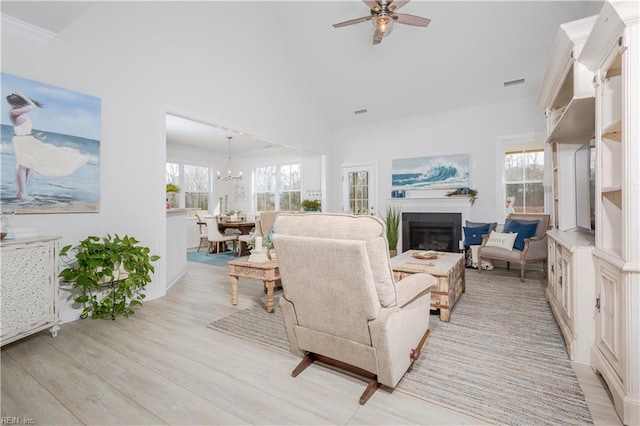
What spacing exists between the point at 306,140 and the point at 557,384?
222 inches

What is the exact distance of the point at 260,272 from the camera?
311cm

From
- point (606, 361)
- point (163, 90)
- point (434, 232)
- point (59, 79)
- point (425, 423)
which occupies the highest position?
point (163, 90)

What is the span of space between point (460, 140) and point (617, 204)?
171 inches

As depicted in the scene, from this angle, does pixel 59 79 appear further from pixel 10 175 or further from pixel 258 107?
pixel 258 107

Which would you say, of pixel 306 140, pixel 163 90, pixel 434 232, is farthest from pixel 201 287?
pixel 434 232

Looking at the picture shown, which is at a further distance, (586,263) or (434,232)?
(434,232)

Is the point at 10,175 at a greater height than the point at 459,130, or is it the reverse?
the point at 459,130

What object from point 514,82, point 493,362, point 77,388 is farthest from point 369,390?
point 514,82

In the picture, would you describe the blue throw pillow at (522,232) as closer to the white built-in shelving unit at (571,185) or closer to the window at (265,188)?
the white built-in shelving unit at (571,185)

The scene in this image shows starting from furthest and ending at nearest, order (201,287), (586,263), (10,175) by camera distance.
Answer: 1. (201,287)
2. (10,175)
3. (586,263)

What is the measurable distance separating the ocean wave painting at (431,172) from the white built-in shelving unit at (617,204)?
388 centimetres

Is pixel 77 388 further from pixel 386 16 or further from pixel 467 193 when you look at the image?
pixel 467 193

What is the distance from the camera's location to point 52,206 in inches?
109

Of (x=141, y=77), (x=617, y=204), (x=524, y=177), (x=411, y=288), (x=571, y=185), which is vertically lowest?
(x=411, y=288)
